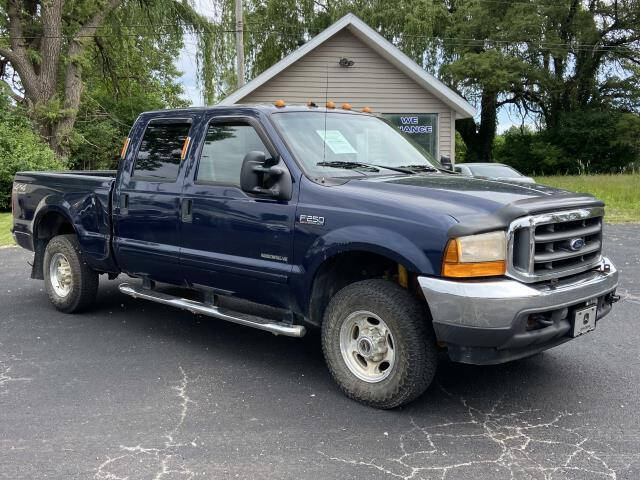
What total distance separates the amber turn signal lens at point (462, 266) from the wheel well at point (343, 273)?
598 mm

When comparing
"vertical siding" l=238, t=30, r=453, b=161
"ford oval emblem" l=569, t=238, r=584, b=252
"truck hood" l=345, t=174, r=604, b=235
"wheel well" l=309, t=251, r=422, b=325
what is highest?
"vertical siding" l=238, t=30, r=453, b=161

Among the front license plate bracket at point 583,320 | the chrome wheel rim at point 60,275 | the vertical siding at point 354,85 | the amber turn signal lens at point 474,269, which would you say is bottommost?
the chrome wheel rim at point 60,275

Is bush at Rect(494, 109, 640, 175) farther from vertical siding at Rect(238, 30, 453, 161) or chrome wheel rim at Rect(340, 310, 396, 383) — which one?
chrome wheel rim at Rect(340, 310, 396, 383)

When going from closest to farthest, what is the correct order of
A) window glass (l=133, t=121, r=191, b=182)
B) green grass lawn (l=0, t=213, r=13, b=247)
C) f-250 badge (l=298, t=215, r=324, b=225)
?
f-250 badge (l=298, t=215, r=324, b=225) < window glass (l=133, t=121, r=191, b=182) < green grass lawn (l=0, t=213, r=13, b=247)

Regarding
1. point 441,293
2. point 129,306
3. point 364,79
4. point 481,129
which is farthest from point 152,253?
point 481,129

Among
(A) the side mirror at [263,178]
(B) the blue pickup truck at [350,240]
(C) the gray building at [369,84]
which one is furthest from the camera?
(C) the gray building at [369,84]

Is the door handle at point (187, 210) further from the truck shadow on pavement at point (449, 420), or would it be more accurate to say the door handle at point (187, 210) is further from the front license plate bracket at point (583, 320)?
the front license plate bracket at point (583, 320)

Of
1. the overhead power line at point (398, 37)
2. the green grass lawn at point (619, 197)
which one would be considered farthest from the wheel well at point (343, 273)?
the overhead power line at point (398, 37)

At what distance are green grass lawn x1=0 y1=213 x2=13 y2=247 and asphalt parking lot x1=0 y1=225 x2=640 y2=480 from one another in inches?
269

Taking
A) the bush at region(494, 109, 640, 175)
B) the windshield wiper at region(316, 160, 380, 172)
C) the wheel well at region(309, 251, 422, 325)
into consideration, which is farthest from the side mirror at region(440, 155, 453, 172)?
the bush at region(494, 109, 640, 175)

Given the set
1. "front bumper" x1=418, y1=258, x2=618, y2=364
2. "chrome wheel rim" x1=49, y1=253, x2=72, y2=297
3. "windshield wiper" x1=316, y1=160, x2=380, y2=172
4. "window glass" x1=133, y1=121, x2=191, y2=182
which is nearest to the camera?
"front bumper" x1=418, y1=258, x2=618, y2=364

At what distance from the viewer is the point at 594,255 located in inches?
172

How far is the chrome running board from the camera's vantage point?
453 centimetres

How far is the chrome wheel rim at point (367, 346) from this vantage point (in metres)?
4.11
